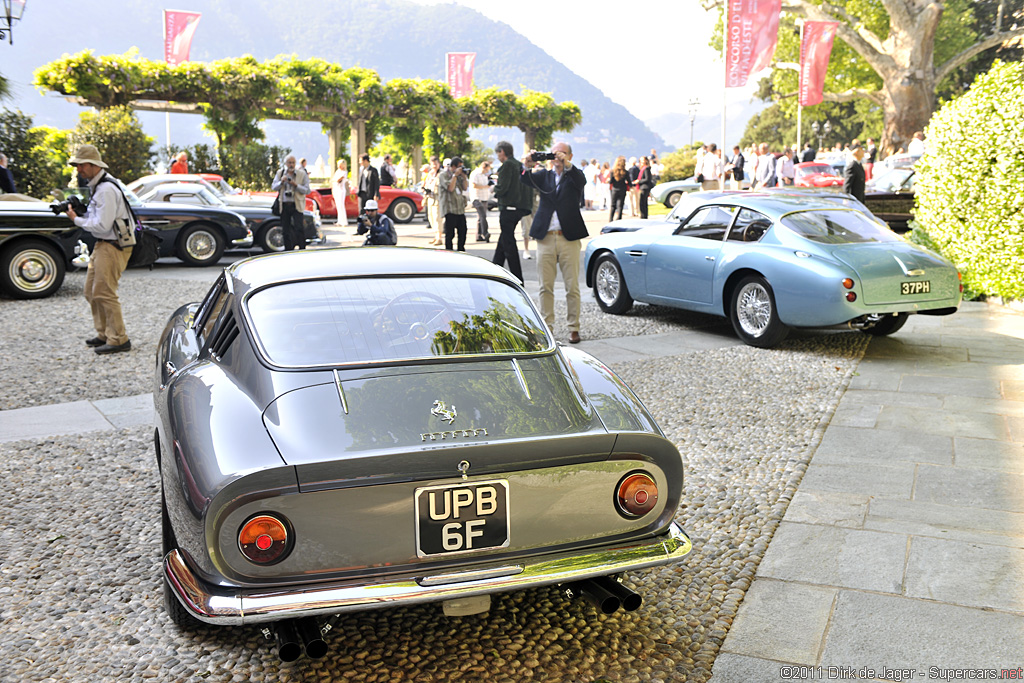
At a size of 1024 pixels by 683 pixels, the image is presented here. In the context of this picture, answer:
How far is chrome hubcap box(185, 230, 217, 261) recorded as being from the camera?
14.3 m

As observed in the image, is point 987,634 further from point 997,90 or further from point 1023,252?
point 997,90

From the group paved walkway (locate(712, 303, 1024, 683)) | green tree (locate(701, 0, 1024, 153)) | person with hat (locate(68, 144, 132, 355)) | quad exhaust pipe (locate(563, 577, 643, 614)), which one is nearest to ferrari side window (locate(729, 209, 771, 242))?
paved walkway (locate(712, 303, 1024, 683))

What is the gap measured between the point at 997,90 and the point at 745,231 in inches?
160

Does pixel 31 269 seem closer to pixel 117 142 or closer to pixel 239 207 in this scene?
pixel 239 207

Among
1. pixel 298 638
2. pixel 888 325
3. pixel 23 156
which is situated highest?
pixel 23 156

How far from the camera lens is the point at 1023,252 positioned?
9.65m

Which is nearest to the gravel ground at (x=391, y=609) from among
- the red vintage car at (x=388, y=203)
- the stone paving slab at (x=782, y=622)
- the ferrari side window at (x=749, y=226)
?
the stone paving slab at (x=782, y=622)

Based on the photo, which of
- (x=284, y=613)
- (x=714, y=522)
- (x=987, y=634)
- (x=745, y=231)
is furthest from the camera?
(x=745, y=231)

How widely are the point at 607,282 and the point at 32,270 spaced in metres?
7.45

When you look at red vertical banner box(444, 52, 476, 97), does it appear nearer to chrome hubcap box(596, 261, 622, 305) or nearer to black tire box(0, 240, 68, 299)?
black tire box(0, 240, 68, 299)

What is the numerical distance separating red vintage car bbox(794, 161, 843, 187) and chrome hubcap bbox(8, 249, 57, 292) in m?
19.2

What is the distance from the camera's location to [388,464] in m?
2.59

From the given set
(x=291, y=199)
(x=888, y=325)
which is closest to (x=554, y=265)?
(x=888, y=325)

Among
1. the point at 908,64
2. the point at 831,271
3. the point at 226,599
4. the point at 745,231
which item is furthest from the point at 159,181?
the point at 908,64
